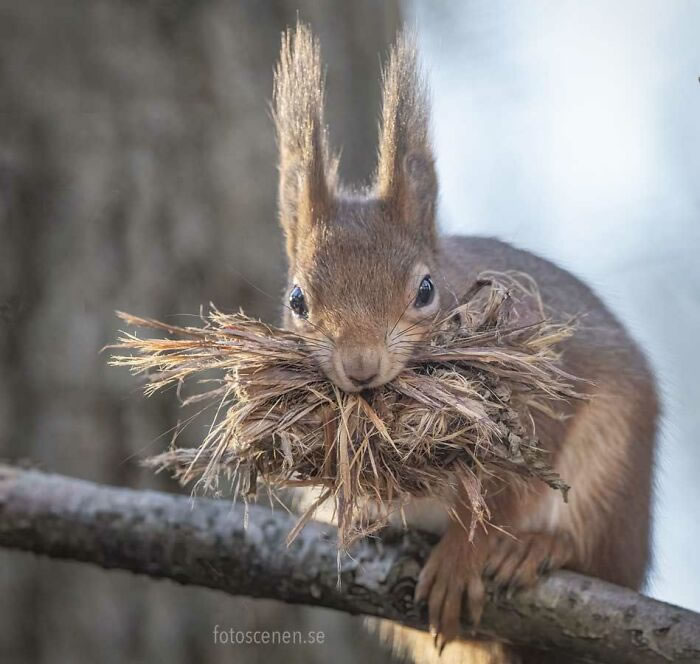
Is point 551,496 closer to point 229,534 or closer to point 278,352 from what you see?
point 229,534

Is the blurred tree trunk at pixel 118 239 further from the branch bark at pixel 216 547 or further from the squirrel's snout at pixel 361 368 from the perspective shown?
the squirrel's snout at pixel 361 368

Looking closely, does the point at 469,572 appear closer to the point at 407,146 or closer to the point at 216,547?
the point at 216,547

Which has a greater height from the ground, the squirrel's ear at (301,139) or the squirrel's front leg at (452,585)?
the squirrel's ear at (301,139)

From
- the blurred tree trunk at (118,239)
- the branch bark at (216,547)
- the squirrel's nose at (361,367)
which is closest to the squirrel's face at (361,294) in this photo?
the squirrel's nose at (361,367)

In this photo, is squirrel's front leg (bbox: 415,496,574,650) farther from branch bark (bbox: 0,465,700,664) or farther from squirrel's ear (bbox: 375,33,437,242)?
squirrel's ear (bbox: 375,33,437,242)

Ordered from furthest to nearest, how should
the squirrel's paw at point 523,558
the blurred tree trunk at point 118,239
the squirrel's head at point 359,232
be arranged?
the blurred tree trunk at point 118,239, the squirrel's paw at point 523,558, the squirrel's head at point 359,232

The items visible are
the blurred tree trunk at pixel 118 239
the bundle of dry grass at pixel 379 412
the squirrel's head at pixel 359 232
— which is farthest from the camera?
the blurred tree trunk at pixel 118 239

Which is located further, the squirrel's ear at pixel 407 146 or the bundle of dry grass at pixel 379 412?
the squirrel's ear at pixel 407 146

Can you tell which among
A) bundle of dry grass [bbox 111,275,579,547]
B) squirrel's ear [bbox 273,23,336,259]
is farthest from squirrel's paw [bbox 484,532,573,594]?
squirrel's ear [bbox 273,23,336,259]
